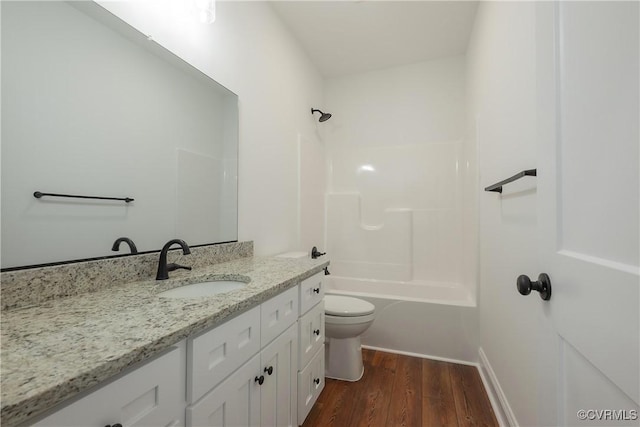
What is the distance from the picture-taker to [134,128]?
43.1 inches

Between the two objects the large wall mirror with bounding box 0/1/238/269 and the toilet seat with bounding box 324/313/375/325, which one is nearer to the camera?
the large wall mirror with bounding box 0/1/238/269

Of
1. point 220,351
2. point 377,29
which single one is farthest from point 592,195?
point 377,29

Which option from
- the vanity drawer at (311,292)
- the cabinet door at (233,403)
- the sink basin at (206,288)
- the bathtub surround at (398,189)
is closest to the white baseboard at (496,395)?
the bathtub surround at (398,189)

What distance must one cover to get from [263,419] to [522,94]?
1.70 metres

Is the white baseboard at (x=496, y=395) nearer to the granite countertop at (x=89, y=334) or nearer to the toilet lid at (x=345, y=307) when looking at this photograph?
the toilet lid at (x=345, y=307)

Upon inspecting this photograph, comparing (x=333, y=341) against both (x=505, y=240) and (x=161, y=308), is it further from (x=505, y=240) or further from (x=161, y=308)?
(x=161, y=308)

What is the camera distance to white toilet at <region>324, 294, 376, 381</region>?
180 cm

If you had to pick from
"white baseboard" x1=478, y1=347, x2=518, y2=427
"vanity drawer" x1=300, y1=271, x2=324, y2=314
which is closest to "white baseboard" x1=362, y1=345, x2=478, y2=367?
"white baseboard" x1=478, y1=347, x2=518, y2=427

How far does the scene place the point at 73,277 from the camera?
2.81 ft

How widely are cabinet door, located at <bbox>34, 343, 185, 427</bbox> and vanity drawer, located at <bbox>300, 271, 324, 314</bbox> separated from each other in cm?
68

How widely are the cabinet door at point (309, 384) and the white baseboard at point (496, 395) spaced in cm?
97

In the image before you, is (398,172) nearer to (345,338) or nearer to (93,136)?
(345,338)

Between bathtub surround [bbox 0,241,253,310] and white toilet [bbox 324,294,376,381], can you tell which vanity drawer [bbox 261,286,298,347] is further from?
white toilet [bbox 324,294,376,381]

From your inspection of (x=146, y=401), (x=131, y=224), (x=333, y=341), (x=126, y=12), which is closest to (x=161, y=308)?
(x=146, y=401)
